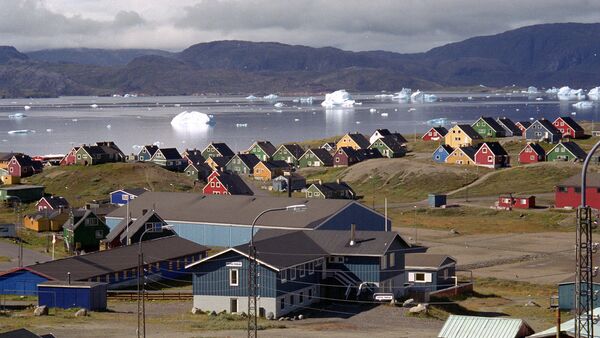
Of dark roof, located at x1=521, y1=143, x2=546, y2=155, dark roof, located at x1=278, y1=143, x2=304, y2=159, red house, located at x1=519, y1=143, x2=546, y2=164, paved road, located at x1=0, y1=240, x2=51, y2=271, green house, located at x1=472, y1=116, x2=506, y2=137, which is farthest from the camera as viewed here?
green house, located at x1=472, y1=116, x2=506, y2=137

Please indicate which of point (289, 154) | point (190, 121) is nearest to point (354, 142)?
point (289, 154)

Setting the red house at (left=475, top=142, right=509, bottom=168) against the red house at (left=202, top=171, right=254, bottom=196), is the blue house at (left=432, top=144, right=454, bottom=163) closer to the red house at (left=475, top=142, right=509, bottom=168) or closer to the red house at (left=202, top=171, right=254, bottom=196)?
the red house at (left=475, top=142, right=509, bottom=168)

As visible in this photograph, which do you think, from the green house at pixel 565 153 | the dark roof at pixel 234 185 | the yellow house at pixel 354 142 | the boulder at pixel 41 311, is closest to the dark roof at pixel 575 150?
the green house at pixel 565 153

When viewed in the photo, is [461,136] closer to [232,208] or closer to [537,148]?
[537,148]

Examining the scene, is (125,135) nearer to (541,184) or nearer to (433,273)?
(541,184)

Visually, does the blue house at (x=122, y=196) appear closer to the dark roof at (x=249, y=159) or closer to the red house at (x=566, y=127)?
the dark roof at (x=249, y=159)

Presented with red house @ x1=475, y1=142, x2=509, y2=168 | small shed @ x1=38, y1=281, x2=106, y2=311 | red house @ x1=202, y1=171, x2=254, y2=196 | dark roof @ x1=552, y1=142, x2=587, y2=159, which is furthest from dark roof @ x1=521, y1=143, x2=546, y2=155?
small shed @ x1=38, y1=281, x2=106, y2=311
